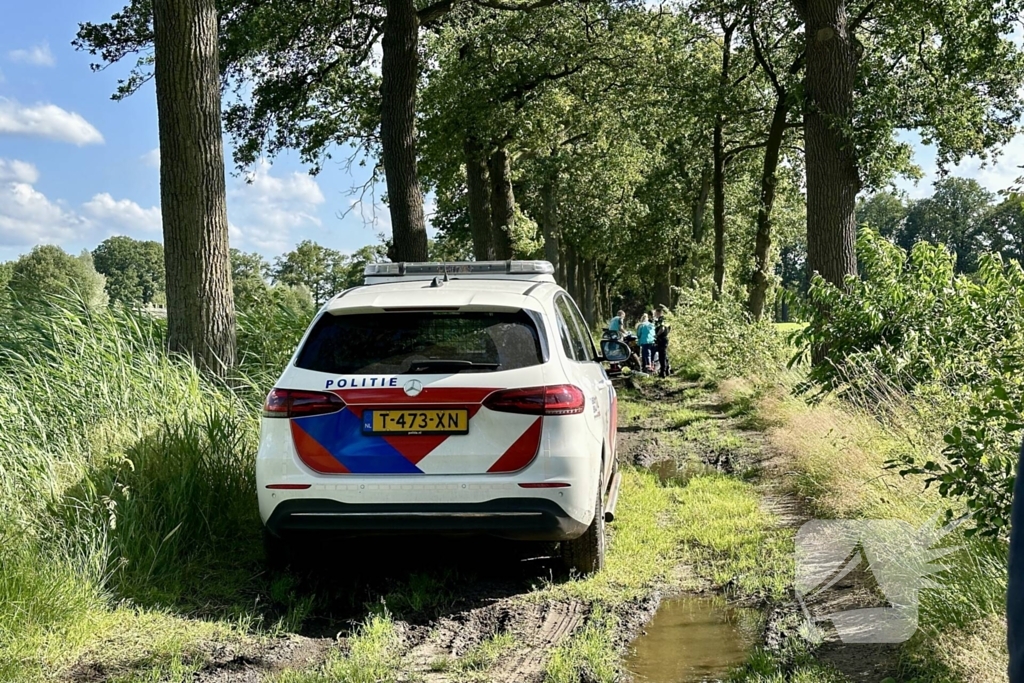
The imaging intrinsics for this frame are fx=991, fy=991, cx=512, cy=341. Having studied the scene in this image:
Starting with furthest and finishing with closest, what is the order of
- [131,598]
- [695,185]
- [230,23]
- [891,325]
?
[695,185]
[230,23]
[891,325]
[131,598]

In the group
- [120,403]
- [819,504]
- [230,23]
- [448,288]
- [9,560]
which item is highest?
[230,23]

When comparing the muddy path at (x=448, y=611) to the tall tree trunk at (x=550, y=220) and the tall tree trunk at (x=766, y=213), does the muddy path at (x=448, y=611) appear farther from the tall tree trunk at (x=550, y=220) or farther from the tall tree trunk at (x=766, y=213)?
the tall tree trunk at (x=550, y=220)

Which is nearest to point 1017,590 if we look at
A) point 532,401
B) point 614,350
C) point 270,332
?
point 532,401

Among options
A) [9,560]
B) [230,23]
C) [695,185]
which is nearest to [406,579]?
[9,560]

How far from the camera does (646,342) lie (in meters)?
25.1

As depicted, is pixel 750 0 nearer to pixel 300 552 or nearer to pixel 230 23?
pixel 230 23

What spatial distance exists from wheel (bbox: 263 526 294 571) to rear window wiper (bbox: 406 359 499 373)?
4.44 feet

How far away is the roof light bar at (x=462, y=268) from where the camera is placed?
7.31 meters

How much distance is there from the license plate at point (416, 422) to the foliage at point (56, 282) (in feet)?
11.9

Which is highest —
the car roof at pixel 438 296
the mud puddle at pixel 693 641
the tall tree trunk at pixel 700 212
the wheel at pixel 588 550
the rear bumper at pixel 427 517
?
the tall tree trunk at pixel 700 212

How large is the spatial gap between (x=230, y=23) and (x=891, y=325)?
13382 mm

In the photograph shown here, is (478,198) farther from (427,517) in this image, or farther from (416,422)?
(427,517)

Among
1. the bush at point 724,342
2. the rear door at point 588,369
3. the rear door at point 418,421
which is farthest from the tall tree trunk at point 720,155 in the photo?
the rear door at point 418,421

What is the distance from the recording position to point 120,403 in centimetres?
692
